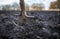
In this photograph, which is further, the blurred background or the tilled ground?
the blurred background

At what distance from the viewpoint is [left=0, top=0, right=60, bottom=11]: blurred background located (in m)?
1.52

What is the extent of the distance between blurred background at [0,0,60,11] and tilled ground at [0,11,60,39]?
0.42 ft

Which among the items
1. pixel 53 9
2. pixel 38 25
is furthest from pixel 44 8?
pixel 38 25

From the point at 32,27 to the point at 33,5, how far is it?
1.60 ft

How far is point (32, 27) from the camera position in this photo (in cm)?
115

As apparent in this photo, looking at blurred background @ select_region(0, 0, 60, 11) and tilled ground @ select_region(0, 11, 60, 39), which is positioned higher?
blurred background @ select_region(0, 0, 60, 11)

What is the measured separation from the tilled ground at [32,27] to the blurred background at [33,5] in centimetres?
13

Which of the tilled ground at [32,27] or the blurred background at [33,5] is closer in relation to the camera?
the tilled ground at [32,27]

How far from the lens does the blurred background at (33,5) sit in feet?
4.99

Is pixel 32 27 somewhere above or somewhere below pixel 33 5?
below

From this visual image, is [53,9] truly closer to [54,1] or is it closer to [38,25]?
[54,1]

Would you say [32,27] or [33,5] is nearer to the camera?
[32,27]

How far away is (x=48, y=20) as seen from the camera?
1.27 m

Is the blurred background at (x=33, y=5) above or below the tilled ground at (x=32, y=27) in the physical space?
above
